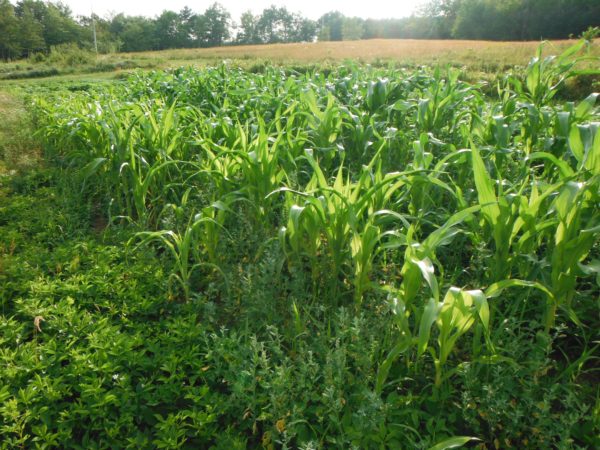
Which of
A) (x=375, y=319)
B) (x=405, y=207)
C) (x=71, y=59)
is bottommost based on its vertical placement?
(x=375, y=319)

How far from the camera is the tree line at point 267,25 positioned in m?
42.5

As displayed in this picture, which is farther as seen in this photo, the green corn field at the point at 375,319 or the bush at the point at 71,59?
the bush at the point at 71,59

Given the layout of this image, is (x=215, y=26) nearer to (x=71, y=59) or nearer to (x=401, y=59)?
(x=71, y=59)

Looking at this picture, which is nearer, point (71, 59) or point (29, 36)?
point (71, 59)

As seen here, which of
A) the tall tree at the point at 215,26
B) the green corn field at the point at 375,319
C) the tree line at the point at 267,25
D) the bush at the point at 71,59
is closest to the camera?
the green corn field at the point at 375,319

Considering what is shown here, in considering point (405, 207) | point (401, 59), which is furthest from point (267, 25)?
point (405, 207)

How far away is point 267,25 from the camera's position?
91.4 metres

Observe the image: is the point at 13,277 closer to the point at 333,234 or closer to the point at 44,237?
the point at 44,237

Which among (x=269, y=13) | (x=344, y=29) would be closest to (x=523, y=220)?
(x=344, y=29)

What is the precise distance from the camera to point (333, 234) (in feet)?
6.94

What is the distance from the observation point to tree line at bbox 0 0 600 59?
42.5 m

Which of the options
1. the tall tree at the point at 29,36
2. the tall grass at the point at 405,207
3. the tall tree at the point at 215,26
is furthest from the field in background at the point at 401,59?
the tall tree at the point at 215,26

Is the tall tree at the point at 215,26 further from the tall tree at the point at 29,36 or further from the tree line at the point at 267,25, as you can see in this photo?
the tall tree at the point at 29,36

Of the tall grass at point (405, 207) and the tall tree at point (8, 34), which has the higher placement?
the tall tree at point (8, 34)
